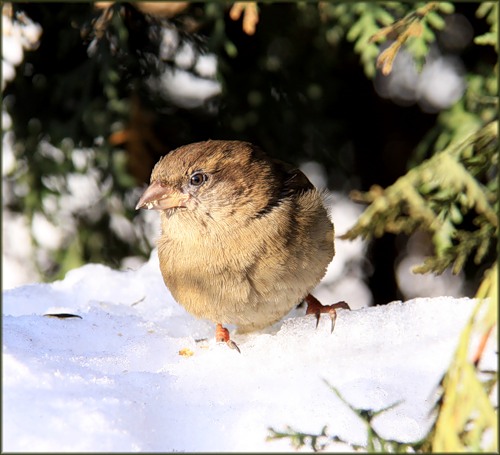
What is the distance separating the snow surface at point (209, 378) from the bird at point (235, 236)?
0.13 meters

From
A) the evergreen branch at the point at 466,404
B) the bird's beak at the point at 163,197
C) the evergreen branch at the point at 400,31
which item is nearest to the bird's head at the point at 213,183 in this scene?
the bird's beak at the point at 163,197

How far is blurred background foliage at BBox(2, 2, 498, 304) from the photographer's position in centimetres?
346

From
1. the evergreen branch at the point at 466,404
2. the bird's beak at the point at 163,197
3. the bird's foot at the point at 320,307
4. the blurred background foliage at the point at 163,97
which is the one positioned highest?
the blurred background foliage at the point at 163,97

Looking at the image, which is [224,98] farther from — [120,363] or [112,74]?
[120,363]

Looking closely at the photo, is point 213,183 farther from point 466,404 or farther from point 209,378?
point 466,404

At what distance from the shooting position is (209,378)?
200 cm

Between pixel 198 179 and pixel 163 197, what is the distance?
14 centimetres

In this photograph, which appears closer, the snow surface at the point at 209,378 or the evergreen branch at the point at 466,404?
the evergreen branch at the point at 466,404

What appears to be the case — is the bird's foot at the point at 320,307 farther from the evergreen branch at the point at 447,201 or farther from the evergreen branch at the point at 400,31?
the evergreen branch at the point at 400,31

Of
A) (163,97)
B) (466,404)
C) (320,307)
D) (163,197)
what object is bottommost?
(466,404)

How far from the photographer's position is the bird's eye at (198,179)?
258 cm

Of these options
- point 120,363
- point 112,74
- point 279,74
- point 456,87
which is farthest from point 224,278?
point 456,87

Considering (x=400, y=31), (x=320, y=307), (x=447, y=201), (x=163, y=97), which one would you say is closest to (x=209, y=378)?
(x=320, y=307)

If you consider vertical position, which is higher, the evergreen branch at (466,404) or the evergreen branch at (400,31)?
the evergreen branch at (400,31)
